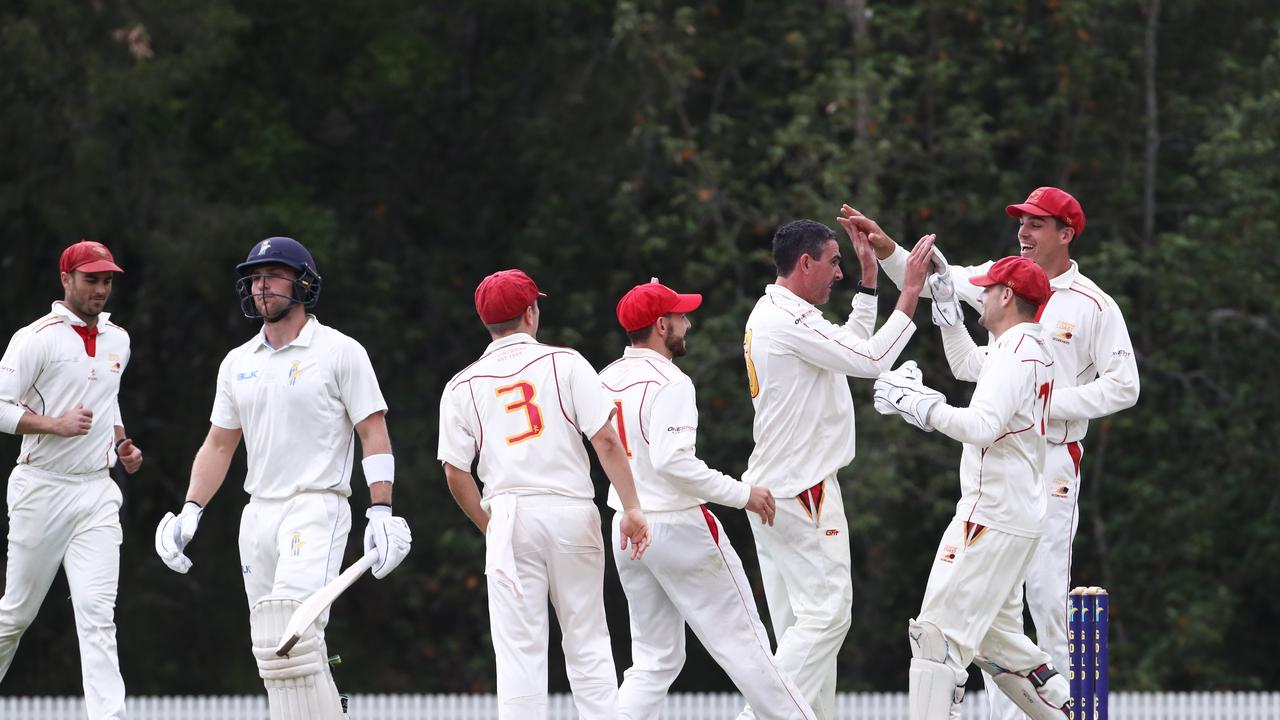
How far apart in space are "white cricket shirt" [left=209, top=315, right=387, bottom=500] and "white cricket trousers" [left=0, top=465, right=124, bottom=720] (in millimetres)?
1336

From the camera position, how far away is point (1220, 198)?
18.7 meters

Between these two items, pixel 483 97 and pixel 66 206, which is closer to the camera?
pixel 66 206

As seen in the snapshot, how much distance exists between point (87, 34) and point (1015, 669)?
13204 mm

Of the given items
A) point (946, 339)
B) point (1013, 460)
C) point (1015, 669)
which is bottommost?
point (1015, 669)

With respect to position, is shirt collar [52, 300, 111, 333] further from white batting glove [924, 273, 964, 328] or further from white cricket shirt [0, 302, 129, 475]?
white batting glove [924, 273, 964, 328]

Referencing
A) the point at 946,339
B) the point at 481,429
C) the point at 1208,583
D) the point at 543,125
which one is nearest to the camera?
the point at 481,429

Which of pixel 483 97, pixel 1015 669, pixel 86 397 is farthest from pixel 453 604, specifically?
pixel 1015 669

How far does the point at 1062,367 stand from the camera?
26.5 ft

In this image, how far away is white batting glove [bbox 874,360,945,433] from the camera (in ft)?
22.6

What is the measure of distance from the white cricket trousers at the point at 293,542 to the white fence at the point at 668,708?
7.98 metres

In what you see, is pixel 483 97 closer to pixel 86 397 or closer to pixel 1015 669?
pixel 86 397

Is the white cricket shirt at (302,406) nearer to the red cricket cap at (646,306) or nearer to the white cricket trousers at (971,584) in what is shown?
the red cricket cap at (646,306)

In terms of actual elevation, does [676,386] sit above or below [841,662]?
above

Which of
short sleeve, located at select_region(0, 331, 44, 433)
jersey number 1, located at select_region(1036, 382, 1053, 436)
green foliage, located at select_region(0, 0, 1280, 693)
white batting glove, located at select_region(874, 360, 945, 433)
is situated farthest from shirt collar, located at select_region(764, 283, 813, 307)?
green foliage, located at select_region(0, 0, 1280, 693)
